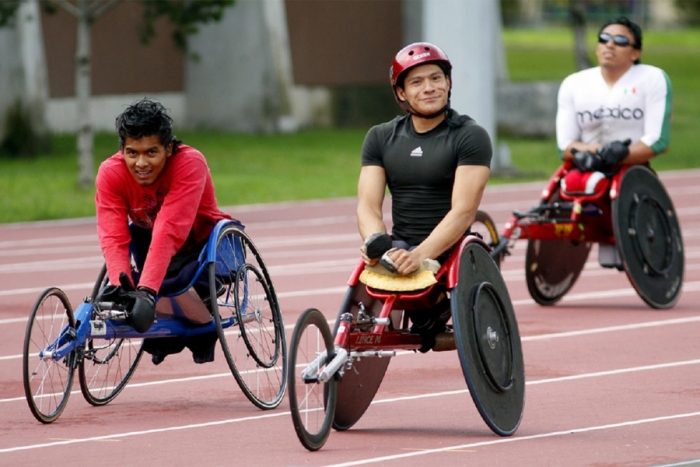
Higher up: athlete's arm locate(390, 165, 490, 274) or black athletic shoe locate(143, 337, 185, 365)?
athlete's arm locate(390, 165, 490, 274)

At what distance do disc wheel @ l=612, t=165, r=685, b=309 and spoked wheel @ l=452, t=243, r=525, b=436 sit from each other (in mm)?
4323

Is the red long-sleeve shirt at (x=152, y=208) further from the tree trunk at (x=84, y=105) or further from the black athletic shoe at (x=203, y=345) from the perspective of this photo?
the tree trunk at (x=84, y=105)

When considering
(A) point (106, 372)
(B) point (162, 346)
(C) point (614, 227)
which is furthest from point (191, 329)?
(C) point (614, 227)

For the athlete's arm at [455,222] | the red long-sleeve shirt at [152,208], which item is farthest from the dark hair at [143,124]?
the athlete's arm at [455,222]

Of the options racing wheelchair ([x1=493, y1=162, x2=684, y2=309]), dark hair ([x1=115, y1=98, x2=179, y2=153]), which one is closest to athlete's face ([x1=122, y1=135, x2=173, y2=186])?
dark hair ([x1=115, y1=98, x2=179, y2=153])

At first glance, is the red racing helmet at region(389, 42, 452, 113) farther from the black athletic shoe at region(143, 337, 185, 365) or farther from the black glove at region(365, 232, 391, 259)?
the black athletic shoe at region(143, 337, 185, 365)

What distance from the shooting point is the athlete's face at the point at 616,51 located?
38.8ft

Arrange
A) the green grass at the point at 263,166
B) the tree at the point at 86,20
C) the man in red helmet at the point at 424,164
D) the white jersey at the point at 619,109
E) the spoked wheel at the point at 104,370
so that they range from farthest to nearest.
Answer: the tree at the point at 86,20 → the green grass at the point at 263,166 → the white jersey at the point at 619,109 → the spoked wheel at the point at 104,370 → the man in red helmet at the point at 424,164

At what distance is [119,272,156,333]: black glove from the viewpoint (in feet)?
25.2

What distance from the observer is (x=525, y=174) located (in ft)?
87.0

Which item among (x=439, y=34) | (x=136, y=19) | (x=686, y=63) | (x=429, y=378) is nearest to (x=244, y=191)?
(x=439, y=34)

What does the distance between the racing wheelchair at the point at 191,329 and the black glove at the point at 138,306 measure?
7cm

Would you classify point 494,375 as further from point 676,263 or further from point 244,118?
point 244,118

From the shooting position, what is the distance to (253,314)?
8453 mm
